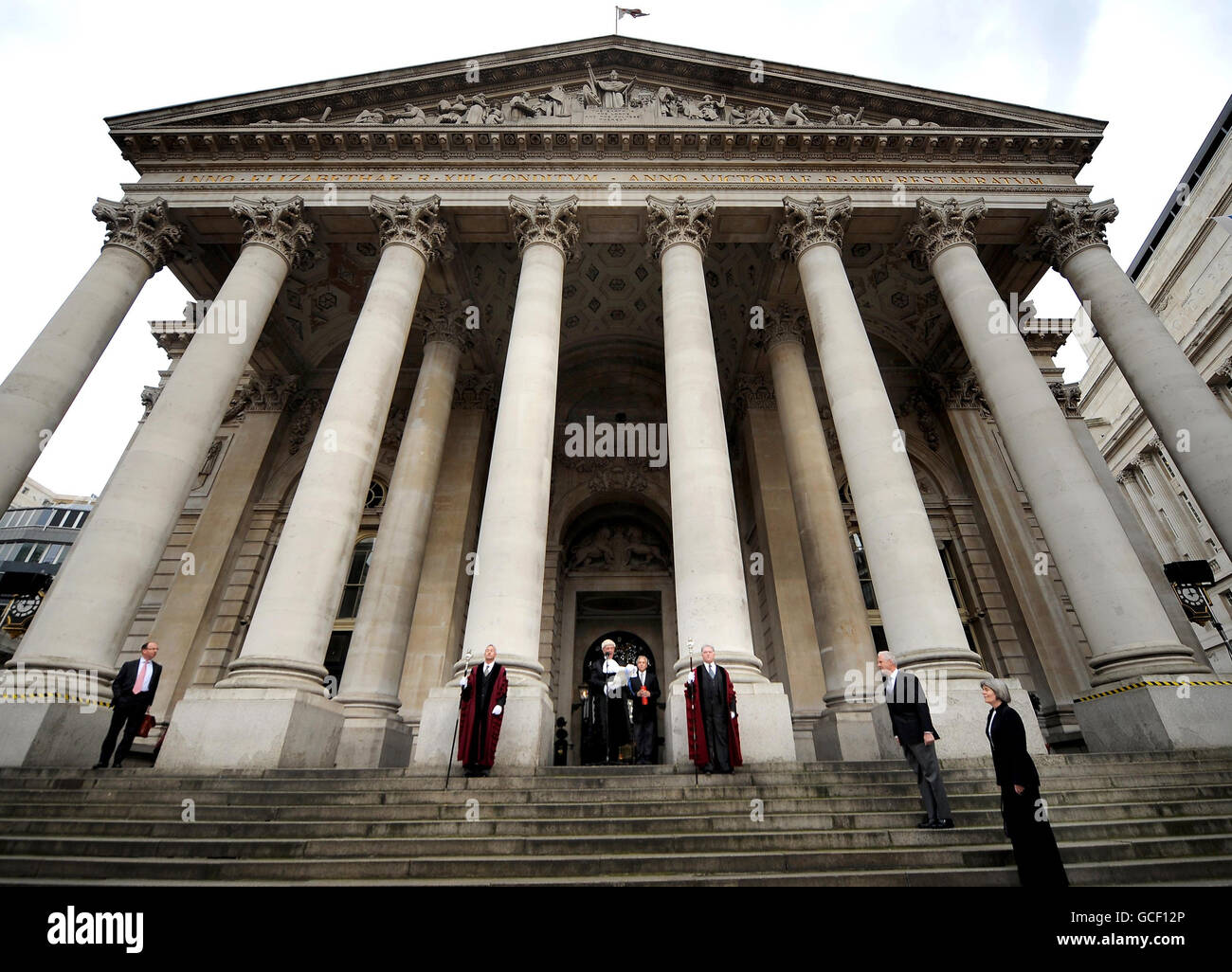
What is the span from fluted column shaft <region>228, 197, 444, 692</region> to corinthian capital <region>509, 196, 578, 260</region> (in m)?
2.34

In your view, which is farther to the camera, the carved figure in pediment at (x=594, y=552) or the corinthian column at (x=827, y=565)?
the carved figure in pediment at (x=594, y=552)

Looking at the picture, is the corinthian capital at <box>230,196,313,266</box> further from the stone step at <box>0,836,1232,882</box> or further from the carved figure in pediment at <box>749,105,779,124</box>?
the stone step at <box>0,836,1232,882</box>

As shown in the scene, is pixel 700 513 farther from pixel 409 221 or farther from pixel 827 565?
pixel 409 221

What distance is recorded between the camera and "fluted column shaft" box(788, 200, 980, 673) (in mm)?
9891

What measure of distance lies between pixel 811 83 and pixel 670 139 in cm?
458

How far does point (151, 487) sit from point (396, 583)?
5.01 metres

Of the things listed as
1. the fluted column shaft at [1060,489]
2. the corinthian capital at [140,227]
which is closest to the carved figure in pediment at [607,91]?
the fluted column shaft at [1060,489]

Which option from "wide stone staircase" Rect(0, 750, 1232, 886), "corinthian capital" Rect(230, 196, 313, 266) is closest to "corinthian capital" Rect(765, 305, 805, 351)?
"wide stone staircase" Rect(0, 750, 1232, 886)

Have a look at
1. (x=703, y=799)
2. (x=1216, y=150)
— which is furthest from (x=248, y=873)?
(x=1216, y=150)

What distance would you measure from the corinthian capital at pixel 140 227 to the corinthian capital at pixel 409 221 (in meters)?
4.92

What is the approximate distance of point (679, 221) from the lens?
14102 millimetres

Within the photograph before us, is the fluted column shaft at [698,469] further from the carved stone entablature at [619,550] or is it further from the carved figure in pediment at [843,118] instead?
the carved stone entablature at [619,550]

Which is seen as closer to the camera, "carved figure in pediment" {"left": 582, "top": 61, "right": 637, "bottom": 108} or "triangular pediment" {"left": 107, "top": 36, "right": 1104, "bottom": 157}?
"triangular pediment" {"left": 107, "top": 36, "right": 1104, "bottom": 157}

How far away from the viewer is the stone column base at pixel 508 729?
8344mm
